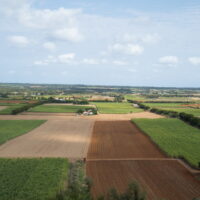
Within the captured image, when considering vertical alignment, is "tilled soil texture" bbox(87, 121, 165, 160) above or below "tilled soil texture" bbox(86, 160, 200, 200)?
below

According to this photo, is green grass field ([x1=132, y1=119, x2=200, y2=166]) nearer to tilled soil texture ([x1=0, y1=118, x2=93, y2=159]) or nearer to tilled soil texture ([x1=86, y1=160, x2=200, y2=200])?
tilled soil texture ([x1=86, y1=160, x2=200, y2=200])

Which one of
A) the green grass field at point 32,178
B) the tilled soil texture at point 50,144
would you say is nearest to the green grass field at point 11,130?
the tilled soil texture at point 50,144

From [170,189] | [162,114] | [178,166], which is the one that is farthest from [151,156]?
[162,114]

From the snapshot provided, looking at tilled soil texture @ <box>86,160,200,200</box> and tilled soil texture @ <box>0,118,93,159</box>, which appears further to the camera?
tilled soil texture @ <box>0,118,93,159</box>

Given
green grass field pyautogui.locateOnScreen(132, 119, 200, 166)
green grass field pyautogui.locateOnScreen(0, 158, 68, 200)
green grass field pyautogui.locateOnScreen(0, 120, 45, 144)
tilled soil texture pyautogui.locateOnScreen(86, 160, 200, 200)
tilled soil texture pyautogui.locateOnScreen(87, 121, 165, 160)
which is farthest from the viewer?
green grass field pyautogui.locateOnScreen(0, 120, 45, 144)

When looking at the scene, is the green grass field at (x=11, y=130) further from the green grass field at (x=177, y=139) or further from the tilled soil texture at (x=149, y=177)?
the green grass field at (x=177, y=139)

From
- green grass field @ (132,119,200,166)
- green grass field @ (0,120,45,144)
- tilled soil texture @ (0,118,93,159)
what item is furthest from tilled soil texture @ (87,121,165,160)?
green grass field @ (0,120,45,144)
